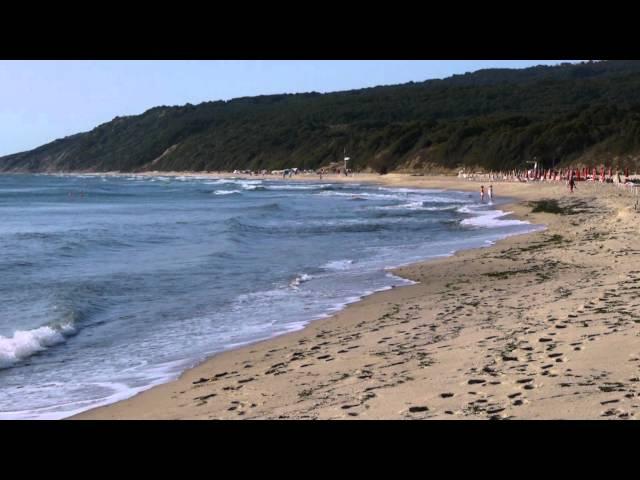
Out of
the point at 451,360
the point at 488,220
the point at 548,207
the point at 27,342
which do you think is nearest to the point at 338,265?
the point at 27,342

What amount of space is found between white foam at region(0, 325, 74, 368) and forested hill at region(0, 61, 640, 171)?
167 ft

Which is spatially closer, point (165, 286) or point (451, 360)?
point (451, 360)

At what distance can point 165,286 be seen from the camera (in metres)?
13.3

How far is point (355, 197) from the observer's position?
4669cm

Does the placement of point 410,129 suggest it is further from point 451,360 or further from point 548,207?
point 451,360

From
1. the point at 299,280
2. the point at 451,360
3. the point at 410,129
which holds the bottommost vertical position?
the point at 299,280

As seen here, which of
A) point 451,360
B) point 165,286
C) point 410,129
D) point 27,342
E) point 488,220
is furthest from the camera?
point 410,129

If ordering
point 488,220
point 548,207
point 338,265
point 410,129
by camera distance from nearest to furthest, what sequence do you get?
point 338,265 < point 488,220 < point 548,207 < point 410,129

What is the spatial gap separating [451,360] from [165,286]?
26.2 ft

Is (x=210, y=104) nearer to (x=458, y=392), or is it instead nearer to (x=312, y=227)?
(x=312, y=227)

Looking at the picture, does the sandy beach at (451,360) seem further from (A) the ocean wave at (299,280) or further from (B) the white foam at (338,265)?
(B) the white foam at (338,265)
